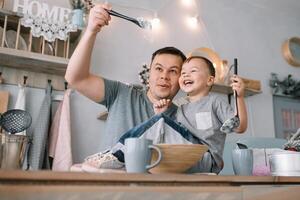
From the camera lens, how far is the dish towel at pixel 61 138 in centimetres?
203

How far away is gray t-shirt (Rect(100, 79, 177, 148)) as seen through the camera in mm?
1290

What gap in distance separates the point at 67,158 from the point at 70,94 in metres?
0.45

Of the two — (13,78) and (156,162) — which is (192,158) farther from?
(13,78)

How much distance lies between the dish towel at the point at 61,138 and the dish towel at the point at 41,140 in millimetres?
43

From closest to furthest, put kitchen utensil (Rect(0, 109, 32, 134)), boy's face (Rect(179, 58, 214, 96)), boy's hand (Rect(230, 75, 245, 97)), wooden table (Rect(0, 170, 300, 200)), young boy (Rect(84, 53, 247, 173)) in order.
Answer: wooden table (Rect(0, 170, 300, 200))
young boy (Rect(84, 53, 247, 173))
boy's hand (Rect(230, 75, 245, 97))
boy's face (Rect(179, 58, 214, 96))
kitchen utensil (Rect(0, 109, 32, 134))

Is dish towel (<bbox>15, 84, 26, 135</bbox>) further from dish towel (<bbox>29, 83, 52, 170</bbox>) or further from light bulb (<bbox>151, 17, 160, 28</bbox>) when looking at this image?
light bulb (<bbox>151, 17, 160, 28</bbox>)

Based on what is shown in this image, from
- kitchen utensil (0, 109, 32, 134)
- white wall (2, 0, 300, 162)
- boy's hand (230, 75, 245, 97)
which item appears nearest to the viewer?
boy's hand (230, 75, 245, 97)

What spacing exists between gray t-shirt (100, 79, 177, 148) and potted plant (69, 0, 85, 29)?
3.10 ft

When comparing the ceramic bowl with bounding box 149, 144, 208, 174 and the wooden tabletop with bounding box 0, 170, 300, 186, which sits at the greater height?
the ceramic bowl with bounding box 149, 144, 208, 174

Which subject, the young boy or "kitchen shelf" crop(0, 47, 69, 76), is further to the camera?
"kitchen shelf" crop(0, 47, 69, 76)

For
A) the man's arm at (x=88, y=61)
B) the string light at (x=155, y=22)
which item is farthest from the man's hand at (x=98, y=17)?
the string light at (x=155, y=22)

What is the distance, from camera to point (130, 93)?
1360 millimetres

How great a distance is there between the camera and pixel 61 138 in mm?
2076

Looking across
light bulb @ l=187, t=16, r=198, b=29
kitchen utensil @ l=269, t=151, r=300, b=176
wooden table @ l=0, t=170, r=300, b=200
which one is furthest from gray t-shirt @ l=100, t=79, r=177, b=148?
light bulb @ l=187, t=16, r=198, b=29
